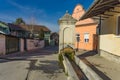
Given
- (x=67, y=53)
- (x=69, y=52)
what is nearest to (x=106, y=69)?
(x=69, y=52)

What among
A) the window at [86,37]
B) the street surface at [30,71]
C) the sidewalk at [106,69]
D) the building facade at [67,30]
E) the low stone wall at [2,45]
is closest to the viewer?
the sidewalk at [106,69]

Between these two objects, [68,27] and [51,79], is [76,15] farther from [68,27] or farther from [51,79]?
[51,79]

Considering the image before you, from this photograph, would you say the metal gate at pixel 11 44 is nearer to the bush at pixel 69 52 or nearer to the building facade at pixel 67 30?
the building facade at pixel 67 30

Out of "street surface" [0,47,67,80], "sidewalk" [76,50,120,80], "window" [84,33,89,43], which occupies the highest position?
"window" [84,33,89,43]

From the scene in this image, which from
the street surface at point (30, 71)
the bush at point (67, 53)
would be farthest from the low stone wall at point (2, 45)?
the bush at point (67, 53)

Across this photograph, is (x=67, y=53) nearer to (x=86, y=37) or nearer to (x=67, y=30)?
(x=67, y=30)

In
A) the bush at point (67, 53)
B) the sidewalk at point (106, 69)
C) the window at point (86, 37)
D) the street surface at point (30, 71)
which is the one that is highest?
the window at point (86, 37)

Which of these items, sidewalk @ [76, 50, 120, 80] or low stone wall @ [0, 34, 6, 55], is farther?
low stone wall @ [0, 34, 6, 55]

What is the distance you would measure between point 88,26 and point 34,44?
14.7m

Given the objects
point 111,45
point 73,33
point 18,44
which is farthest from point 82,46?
point 111,45

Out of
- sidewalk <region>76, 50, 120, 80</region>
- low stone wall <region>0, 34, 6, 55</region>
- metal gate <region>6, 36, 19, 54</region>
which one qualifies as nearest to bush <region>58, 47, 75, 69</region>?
sidewalk <region>76, 50, 120, 80</region>

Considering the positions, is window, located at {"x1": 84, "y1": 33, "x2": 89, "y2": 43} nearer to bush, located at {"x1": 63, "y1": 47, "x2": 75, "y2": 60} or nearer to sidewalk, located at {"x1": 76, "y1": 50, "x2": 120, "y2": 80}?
bush, located at {"x1": 63, "y1": 47, "x2": 75, "y2": 60}

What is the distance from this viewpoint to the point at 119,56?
10.5 m

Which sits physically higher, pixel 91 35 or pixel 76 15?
pixel 76 15
